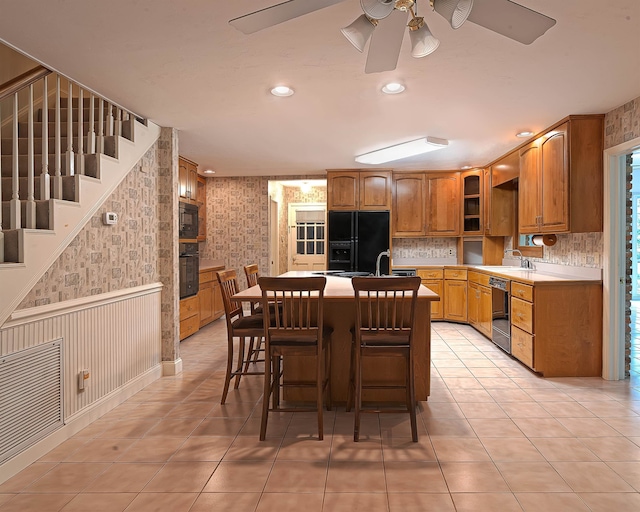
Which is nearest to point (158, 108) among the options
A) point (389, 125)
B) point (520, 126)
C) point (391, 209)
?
point (389, 125)

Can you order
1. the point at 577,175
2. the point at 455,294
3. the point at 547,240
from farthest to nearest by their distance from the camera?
1. the point at 455,294
2. the point at 547,240
3. the point at 577,175

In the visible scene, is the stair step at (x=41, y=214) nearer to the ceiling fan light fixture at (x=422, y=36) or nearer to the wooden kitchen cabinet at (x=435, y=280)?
the ceiling fan light fixture at (x=422, y=36)

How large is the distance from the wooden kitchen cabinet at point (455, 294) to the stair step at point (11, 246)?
17.3 ft

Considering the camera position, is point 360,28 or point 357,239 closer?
point 360,28

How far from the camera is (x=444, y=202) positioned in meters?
6.61

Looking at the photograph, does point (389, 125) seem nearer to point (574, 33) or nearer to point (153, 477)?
point (574, 33)

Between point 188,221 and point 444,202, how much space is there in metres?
3.75

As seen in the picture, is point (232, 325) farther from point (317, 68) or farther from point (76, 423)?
point (317, 68)

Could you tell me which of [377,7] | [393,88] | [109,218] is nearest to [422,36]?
[377,7]

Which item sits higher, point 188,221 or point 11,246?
point 188,221

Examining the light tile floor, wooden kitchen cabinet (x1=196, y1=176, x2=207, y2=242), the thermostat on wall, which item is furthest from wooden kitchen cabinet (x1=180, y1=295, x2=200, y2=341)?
the thermostat on wall

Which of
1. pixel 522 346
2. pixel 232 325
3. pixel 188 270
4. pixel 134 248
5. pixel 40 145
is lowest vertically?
pixel 522 346

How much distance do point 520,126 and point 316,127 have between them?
1.93m

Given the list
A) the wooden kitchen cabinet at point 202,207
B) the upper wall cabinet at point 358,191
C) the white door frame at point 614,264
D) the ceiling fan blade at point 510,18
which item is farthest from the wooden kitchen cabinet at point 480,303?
the wooden kitchen cabinet at point 202,207
